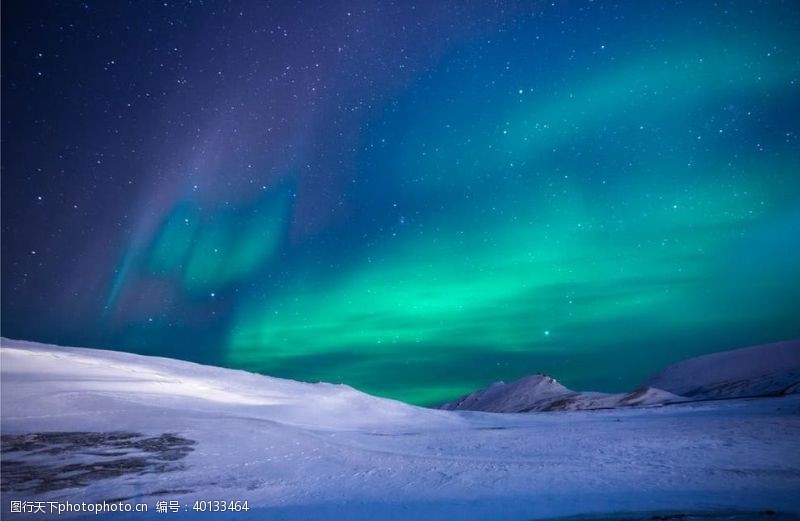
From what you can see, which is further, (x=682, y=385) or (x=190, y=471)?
(x=682, y=385)

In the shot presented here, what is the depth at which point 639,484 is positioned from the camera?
624cm

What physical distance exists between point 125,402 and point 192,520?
303 inches

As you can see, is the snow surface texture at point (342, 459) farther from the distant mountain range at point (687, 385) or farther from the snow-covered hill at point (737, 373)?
the snow-covered hill at point (737, 373)

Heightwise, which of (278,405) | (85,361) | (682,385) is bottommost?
(682,385)

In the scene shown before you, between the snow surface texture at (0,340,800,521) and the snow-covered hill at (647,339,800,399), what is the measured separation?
33.7 meters

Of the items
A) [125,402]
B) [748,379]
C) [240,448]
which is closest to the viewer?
[240,448]

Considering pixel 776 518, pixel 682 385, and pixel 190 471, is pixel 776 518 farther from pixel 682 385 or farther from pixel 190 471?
pixel 682 385

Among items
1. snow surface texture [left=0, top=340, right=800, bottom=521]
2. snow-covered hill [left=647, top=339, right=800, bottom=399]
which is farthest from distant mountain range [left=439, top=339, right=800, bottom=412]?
snow surface texture [left=0, top=340, right=800, bottom=521]

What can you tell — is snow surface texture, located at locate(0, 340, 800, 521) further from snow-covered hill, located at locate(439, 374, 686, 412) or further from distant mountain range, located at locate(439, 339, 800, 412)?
distant mountain range, located at locate(439, 339, 800, 412)

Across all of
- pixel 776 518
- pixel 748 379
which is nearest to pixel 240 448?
pixel 776 518

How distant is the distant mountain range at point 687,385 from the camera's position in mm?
37969

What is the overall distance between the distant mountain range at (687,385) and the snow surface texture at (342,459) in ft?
86.2

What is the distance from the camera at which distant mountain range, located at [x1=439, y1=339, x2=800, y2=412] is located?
125ft

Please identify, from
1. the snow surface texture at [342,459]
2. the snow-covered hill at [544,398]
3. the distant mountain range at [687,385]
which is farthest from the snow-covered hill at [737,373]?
the snow surface texture at [342,459]
